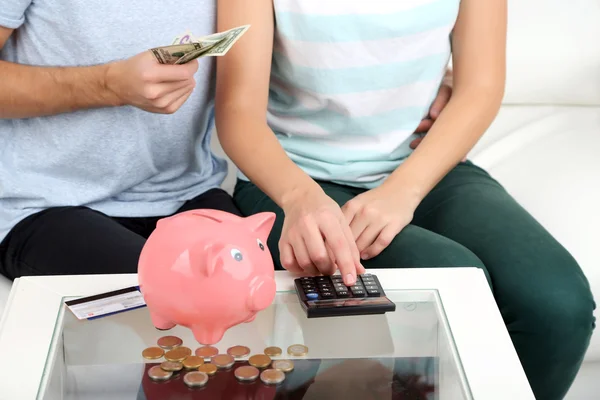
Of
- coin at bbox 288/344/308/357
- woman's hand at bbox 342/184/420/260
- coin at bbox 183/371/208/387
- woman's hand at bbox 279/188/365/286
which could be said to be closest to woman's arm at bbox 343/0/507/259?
woman's hand at bbox 342/184/420/260

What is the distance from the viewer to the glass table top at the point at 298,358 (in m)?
0.89

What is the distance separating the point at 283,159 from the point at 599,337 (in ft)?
2.06

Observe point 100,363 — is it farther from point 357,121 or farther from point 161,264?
point 357,121

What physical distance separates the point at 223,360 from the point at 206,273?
0.46 feet

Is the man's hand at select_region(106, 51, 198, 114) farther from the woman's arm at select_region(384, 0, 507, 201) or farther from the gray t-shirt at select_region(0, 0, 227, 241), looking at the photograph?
the woman's arm at select_region(384, 0, 507, 201)

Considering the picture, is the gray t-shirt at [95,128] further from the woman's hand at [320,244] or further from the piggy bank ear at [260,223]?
the piggy bank ear at [260,223]

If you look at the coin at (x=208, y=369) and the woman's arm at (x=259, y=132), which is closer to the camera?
the coin at (x=208, y=369)

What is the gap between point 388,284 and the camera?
1.04 meters

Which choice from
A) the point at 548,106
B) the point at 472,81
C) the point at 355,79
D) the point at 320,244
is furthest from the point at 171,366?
the point at 548,106

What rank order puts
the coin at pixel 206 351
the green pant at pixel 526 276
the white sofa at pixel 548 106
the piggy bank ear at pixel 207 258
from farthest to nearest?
the white sofa at pixel 548 106
the green pant at pixel 526 276
the coin at pixel 206 351
the piggy bank ear at pixel 207 258

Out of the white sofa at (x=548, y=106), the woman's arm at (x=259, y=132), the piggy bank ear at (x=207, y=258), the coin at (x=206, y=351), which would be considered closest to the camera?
the piggy bank ear at (x=207, y=258)

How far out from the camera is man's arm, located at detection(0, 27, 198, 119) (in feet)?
3.85

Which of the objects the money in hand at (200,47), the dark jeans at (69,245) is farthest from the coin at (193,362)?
the money in hand at (200,47)

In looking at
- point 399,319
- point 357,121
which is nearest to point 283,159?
point 357,121
